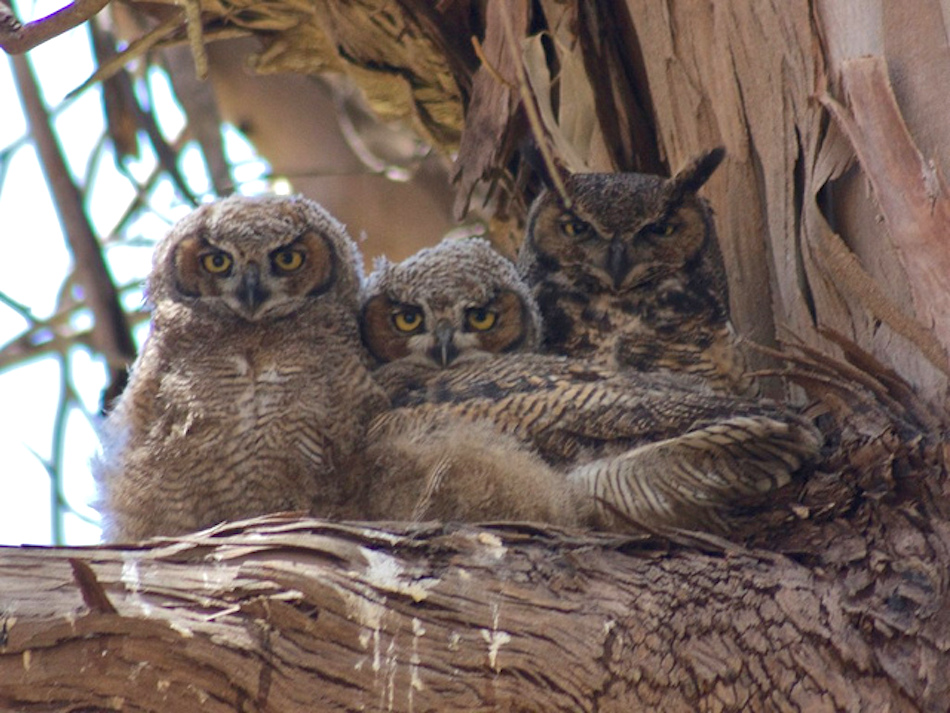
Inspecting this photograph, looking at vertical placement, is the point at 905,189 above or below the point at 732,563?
above

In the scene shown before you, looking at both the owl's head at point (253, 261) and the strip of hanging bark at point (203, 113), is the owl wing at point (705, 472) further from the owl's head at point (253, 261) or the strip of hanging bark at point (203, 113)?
the strip of hanging bark at point (203, 113)

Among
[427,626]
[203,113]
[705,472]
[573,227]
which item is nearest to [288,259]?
[573,227]

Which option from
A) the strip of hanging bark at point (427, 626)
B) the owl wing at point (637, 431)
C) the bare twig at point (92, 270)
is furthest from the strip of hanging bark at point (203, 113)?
the strip of hanging bark at point (427, 626)

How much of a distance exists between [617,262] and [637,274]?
59 mm

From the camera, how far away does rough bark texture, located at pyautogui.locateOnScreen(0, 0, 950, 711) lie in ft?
5.36

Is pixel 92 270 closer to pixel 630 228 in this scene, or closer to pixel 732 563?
pixel 630 228

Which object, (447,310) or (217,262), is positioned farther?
(447,310)

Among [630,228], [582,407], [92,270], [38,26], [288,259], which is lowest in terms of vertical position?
[582,407]

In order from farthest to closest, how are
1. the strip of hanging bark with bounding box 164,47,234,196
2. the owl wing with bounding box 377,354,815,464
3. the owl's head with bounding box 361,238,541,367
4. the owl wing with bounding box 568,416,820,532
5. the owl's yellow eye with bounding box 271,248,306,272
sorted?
the strip of hanging bark with bounding box 164,47,234,196, the owl's head with bounding box 361,238,541,367, the owl's yellow eye with bounding box 271,248,306,272, the owl wing with bounding box 377,354,815,464, the owl wing with bounding box 568,416,820,532

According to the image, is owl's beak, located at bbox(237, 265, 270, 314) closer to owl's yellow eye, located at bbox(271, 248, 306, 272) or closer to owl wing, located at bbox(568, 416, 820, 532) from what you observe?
owl's yellow eye, located at bbox(271, 248, 306, 272)

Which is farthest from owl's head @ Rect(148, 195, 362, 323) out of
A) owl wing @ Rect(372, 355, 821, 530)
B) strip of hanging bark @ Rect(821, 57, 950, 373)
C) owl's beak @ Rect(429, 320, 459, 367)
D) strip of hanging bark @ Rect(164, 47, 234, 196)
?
strip of hanging bark @ Rect(164, 47, 234, 196)

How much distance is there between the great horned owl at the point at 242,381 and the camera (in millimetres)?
2354

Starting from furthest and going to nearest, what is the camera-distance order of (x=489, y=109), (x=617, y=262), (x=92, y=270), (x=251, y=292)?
1. (x=92, y=270)
2. (x=489, y=109)
3. (x=617, y=262)
4. (x=251, y=292)

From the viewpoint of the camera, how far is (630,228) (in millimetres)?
3025
